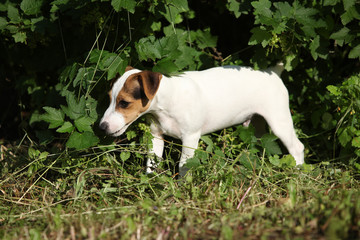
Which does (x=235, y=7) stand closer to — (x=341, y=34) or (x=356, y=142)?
(x=341, y=34)

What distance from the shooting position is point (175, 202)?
10.4ft

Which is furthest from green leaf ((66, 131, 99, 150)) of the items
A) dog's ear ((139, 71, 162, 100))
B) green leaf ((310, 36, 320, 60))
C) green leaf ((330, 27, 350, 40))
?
green leaf ((330, 27, 350, 40))

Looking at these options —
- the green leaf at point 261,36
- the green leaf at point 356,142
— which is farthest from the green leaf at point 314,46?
the green leaf at point 356,142

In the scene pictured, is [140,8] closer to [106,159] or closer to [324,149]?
[106,159]

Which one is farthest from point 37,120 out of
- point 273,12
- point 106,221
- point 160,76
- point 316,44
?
point 316,44

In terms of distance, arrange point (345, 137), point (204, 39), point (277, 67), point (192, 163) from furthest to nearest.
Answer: point (204, 39), point (277, 67), point (345, 137), point (192, 163)

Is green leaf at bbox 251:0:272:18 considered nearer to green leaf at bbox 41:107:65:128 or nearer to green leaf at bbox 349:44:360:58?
green leaf at bbox 349:44:360:58

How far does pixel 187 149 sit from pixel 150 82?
0.76 meters

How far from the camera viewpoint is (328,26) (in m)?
3.80

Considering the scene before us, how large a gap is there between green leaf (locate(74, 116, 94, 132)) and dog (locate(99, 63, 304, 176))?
22cm

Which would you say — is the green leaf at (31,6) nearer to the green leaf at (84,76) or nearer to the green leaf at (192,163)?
the green leaf at (84,76)

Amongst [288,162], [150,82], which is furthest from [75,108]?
[288,162]

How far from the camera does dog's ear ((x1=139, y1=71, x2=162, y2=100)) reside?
127 inches

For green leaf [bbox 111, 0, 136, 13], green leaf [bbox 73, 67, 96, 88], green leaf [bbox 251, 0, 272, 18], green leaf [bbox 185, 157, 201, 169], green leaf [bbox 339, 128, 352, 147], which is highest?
green leaf [bbox 111, 0, 136, 13]
